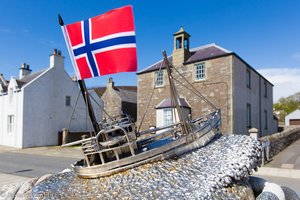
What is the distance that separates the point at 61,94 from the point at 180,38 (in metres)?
14.2

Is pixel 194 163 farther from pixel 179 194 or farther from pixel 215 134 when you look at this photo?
pixel 215 134

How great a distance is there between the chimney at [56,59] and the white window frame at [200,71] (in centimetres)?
1489

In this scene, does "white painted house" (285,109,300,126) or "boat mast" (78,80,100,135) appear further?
"white painted house" (285,109,300,126)

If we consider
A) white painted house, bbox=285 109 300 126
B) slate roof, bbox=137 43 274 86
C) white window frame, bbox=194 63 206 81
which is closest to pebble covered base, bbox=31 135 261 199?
slate roof, bbox=137 43 274 86

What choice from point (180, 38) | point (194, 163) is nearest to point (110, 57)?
point (194, 163)

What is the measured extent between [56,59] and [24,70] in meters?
7.35

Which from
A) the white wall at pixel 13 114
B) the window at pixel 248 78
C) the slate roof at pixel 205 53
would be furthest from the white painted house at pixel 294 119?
the white wall at pixel 13 114

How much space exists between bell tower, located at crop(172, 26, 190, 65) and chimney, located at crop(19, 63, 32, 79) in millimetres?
19773

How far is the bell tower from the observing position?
22.5 metres

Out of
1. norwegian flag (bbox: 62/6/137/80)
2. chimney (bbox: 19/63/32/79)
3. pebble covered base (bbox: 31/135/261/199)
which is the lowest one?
pebble covered base (bbox: 31/135/261/199)

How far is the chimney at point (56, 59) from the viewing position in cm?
2695

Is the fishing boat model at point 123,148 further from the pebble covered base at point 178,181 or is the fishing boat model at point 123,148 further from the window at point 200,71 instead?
the window at point 200,71

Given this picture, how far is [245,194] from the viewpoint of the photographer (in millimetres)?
3594

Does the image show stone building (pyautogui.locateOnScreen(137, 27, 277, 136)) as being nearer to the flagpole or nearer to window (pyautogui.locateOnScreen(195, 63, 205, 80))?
window (pyautogui.locateOnScreen(195, 63, 205, 80))
